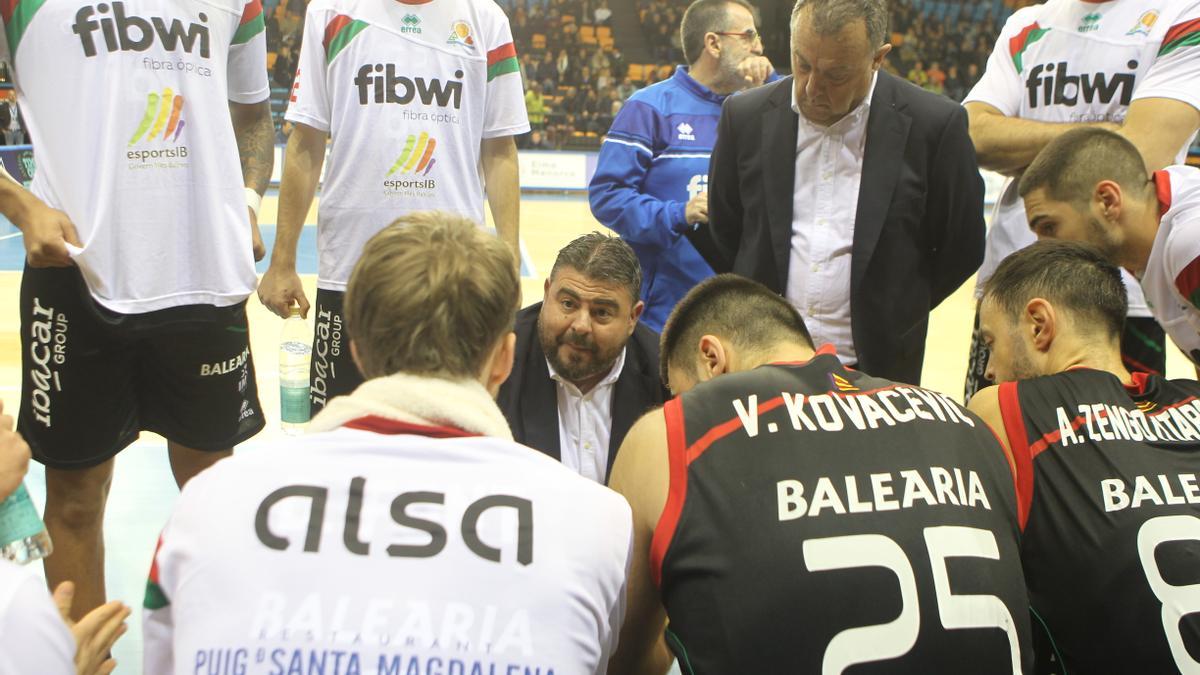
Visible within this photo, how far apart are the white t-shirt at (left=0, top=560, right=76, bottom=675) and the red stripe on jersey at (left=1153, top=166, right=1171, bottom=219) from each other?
2644 mm

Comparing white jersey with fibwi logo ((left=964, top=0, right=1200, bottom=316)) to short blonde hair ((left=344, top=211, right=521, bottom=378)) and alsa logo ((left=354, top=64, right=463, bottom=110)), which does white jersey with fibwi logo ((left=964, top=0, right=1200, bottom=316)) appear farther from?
short blonde hair ((left=344, top=211, right=521, bottom=378))

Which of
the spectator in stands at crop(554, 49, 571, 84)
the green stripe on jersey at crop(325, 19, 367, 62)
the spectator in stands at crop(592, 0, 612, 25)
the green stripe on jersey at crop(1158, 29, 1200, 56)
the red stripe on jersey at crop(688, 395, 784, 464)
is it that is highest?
the green stripe on jersey at crop(1158, 29, 1200, 56)

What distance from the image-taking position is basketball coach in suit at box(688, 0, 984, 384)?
9.96 ft

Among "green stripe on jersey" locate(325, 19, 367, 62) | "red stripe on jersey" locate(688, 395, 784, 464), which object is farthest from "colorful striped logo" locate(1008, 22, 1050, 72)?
"red stripe on jersey" locate(688, 395, 784, 464)

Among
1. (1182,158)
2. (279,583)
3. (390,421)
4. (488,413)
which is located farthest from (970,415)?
(1182,158)

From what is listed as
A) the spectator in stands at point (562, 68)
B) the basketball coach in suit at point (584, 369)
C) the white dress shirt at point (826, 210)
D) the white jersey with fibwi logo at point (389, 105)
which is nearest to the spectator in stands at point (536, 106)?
the spectator in stands at point (562, 68)

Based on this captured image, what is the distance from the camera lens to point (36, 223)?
2.55 m

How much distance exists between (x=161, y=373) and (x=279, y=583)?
1719 mm

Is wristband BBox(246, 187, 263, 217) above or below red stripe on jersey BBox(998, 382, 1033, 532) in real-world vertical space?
below

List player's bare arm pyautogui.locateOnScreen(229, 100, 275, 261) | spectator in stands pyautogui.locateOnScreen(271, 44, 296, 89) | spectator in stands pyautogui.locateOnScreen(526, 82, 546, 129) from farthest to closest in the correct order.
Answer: spectator in stands pyautogui.locateOnScreen(526, 82, 546, 129) → spectator in stands pyautogui.locateOnScreen(271, 44, 296, 89) → player's bare arm pyautogui.locateOnScreen(229, 100, 275, 261)

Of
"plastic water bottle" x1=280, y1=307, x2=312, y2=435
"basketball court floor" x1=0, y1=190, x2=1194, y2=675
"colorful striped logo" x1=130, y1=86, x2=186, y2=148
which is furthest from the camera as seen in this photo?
"plastic water bottle" x1=280, y1=307, x2=312, y2=435

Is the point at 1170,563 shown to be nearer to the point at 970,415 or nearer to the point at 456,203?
the point at 970,415

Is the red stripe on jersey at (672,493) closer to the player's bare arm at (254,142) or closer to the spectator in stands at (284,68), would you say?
the player's bare arm at (254,142)

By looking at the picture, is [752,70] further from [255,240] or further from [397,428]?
[397,428]
